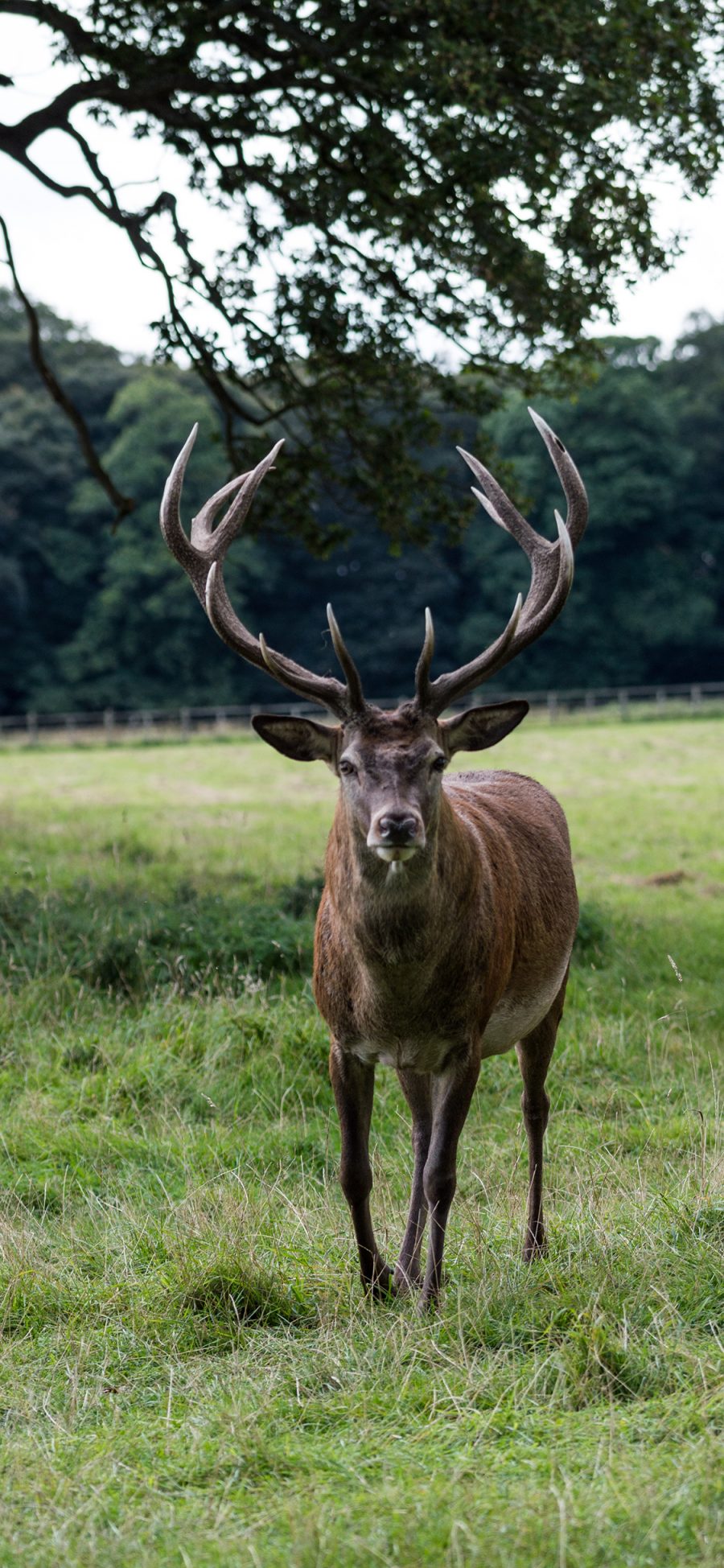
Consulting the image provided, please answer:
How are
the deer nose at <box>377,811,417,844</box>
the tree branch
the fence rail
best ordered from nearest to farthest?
the deer nose at <box>377,811,417,844</box>, the tree branch, the fence rail

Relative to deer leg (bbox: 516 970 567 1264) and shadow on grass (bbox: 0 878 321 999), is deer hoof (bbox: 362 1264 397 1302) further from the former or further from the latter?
shadow on grass (bbox: 0 878 321 999)

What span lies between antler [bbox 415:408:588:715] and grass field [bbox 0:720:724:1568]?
1.75 m

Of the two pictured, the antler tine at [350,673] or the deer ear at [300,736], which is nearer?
the antler tine at [350,673]

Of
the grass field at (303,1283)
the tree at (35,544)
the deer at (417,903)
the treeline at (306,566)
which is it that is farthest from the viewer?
the treeline at (306,566)

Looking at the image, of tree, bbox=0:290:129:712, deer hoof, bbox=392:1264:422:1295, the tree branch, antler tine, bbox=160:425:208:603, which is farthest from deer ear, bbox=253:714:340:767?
tree, bbox=0:290:129:712

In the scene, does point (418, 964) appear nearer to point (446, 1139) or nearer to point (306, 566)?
point (446, 1139)

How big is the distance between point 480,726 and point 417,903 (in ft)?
2.29

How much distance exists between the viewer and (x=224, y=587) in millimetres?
4852

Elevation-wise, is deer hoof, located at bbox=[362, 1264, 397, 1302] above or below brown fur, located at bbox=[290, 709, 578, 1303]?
below

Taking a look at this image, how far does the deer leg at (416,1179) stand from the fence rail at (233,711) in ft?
111

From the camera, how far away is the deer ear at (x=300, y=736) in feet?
14.8

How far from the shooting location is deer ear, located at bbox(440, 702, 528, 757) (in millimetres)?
4555

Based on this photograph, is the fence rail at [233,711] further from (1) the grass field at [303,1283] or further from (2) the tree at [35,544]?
(1) the grass field at [303,1283]

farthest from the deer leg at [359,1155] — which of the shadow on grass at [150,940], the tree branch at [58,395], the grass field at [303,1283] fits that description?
the tree branch at [58,395]
